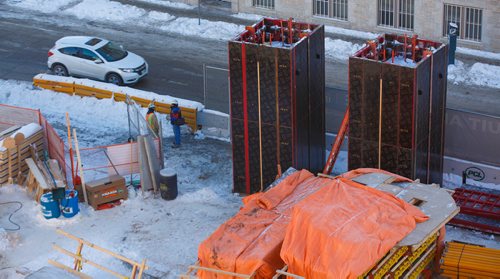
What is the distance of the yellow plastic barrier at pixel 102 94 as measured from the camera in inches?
1216

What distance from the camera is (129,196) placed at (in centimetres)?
2700

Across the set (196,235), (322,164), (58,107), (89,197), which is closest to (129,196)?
(89,197)

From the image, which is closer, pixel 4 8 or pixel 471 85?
pixel 471 85

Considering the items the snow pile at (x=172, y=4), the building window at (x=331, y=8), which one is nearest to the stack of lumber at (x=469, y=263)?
the building window at (x=331, y=8)

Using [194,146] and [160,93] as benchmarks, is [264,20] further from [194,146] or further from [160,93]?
[160,93]

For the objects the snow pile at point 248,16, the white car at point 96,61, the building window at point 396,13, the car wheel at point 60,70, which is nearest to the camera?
the white car at point 96,61

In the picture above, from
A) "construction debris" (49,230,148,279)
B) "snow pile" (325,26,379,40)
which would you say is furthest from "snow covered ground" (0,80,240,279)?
"snow pile" (325,26,379,40)

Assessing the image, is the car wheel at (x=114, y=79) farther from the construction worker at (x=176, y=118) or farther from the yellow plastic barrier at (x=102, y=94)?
the construction worker at (x=176, y=118)

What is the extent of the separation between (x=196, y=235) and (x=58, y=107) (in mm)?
10030

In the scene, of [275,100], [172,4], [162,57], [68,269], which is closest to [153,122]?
[275,100]

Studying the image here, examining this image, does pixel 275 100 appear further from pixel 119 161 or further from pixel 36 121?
pixel 36 121

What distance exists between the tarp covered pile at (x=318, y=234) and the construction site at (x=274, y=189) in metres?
0.04

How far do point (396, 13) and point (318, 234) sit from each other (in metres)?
19.2

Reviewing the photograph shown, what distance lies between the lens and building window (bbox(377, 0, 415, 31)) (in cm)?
3775
